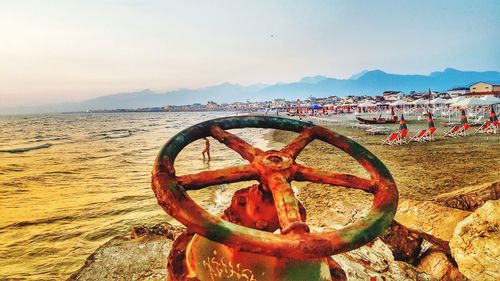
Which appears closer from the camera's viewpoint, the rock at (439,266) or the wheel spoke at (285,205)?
the wheel spoke at (285,205)

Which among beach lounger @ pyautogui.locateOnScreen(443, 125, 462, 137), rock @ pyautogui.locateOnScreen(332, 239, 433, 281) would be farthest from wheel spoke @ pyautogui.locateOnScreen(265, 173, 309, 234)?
beach lounger @ pyautogui.locateOnScreen(443, 125, 462, 137)

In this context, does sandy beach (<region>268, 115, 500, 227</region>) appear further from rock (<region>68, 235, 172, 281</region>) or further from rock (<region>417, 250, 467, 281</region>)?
rock (<region>68, 235, 172, 281</region>)

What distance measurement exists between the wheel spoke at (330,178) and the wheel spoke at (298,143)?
22 centimetres

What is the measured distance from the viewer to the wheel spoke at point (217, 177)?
5.18 ft

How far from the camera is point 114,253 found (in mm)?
3152

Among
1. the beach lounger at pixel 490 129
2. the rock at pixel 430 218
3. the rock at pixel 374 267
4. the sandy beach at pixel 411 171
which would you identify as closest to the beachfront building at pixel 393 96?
the beach lounger at pixel 490 129

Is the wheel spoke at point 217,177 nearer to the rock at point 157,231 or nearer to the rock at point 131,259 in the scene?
the rock at point 131,259

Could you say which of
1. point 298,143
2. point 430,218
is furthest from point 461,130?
point 298,143

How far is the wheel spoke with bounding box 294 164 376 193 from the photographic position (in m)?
1.73

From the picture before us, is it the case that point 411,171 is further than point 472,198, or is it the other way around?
point 411,171

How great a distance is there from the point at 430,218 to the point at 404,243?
17.2 inches

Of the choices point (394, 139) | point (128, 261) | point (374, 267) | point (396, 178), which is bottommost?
point (396, 178)

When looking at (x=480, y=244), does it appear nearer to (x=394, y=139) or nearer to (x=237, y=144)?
(x=237, y=144)

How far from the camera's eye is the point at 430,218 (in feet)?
11.8
